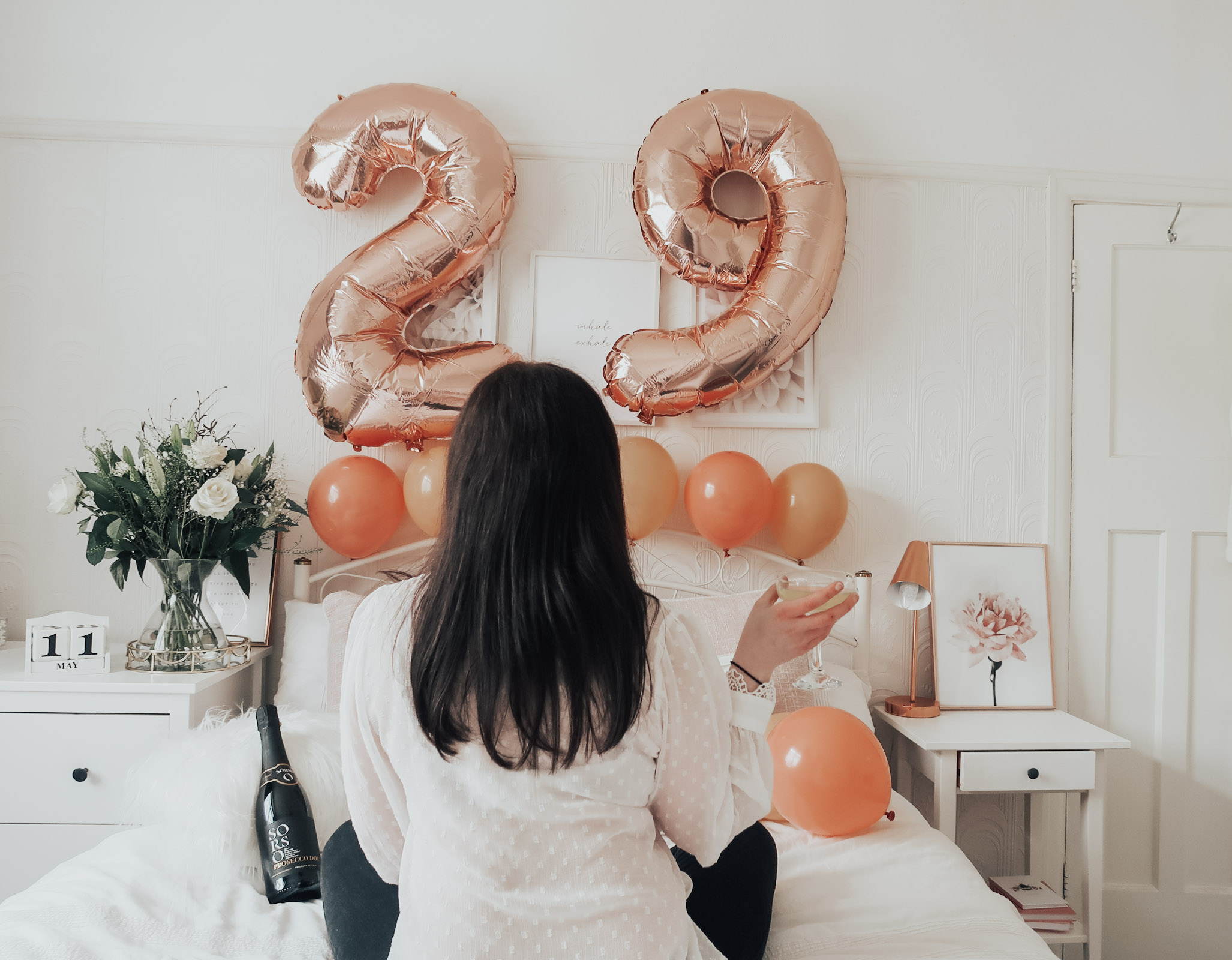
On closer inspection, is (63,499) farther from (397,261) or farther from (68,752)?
(397,261)

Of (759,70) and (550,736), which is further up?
(759,70)

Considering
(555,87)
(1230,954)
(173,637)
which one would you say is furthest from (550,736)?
(1230,954)

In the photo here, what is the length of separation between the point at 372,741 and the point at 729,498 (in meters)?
1.16

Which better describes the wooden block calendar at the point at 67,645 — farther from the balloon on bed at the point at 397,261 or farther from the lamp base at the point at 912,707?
the lamp base at the point at 912,707

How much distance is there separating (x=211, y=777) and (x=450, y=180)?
1.38 metres

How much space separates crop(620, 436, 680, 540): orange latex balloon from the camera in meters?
1.85

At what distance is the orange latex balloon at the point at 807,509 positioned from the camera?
6.37 feet

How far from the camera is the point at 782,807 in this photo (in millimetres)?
1474

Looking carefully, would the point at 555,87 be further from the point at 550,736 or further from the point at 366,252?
the point at 550,736

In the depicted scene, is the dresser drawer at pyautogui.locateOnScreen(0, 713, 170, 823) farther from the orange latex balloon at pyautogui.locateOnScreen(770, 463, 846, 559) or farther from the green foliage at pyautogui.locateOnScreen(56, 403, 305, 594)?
the orange latex balloon at pyautogui.locateOnScreen(770, 463, 846, 559)

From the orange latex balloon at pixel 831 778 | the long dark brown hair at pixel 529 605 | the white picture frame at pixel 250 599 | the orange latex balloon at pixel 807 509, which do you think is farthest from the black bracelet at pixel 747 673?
the white picture frame at pixel 250 599

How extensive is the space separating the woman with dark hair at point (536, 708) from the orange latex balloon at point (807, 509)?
3.64 feet

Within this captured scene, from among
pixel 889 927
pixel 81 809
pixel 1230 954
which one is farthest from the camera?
pixel 1230 954

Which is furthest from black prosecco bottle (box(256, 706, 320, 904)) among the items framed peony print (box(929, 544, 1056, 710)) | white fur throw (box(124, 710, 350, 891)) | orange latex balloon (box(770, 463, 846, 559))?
framed peony print (box(929, 544, 1056, 710))
